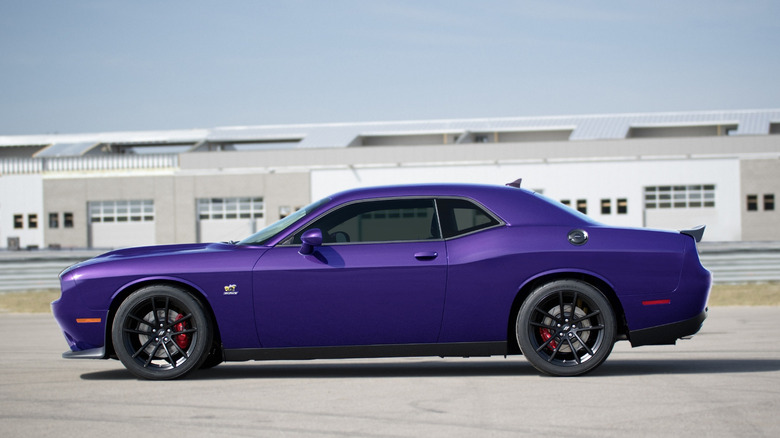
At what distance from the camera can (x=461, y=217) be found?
6.61m

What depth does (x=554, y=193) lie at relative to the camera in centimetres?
4694

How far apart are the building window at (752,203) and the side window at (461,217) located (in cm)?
4249

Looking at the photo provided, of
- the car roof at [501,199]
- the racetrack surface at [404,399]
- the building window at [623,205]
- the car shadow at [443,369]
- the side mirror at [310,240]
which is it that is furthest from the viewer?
the building window at [623,205]

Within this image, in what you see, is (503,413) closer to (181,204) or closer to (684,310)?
(684,310)

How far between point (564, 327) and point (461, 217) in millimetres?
1043

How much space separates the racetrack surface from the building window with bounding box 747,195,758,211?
40.2 m

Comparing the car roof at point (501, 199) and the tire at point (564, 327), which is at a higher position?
the car roof at point (501, 199)

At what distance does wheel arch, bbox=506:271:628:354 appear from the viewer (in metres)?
6.49

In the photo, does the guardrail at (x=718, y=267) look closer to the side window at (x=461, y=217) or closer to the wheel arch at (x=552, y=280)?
the wheel arch at (x=552, y=280)

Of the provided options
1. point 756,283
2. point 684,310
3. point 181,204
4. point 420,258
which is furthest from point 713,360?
point 181,204

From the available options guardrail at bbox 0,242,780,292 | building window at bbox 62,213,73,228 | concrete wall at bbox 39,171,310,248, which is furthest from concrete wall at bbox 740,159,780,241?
building window at bbox 62,213,73,228

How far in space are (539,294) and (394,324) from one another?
101 cm

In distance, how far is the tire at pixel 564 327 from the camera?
21.0 feet

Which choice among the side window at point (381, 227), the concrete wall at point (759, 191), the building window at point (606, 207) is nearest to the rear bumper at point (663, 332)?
the side window at point (381, 227)
